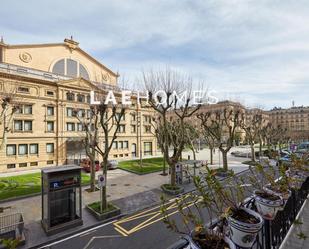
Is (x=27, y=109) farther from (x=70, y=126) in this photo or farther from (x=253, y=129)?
(x=253, y=129)

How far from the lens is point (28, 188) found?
16.0 metres

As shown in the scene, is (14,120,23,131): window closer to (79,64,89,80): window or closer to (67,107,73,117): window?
(67,107,73,117): window

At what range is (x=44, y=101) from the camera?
88.9ft

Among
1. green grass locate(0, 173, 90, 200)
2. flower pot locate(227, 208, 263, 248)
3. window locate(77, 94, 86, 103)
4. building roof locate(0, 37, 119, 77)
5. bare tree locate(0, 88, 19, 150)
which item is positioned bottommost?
green grass locate(0, 173, 90, 200)

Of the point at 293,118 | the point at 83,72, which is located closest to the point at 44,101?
the point at 83,72

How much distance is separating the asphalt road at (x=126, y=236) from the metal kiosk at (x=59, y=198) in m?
0.91

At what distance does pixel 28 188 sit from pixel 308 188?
18.3 m

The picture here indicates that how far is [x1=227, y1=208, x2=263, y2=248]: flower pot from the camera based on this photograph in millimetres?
2525

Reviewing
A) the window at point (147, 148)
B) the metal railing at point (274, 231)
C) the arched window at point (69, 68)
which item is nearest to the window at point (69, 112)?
the arched window at point (69, 68)

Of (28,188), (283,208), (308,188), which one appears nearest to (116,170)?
(28,188)

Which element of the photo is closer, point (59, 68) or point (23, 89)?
point (23, 89)

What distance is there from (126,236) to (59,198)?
403 cm

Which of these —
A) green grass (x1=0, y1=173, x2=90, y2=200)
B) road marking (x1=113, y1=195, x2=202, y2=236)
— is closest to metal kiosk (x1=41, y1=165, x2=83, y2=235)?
road marking (x1=113, y1=195, x2=202, y2=236)

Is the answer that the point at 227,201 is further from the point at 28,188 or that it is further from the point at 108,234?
the point at 28,188
